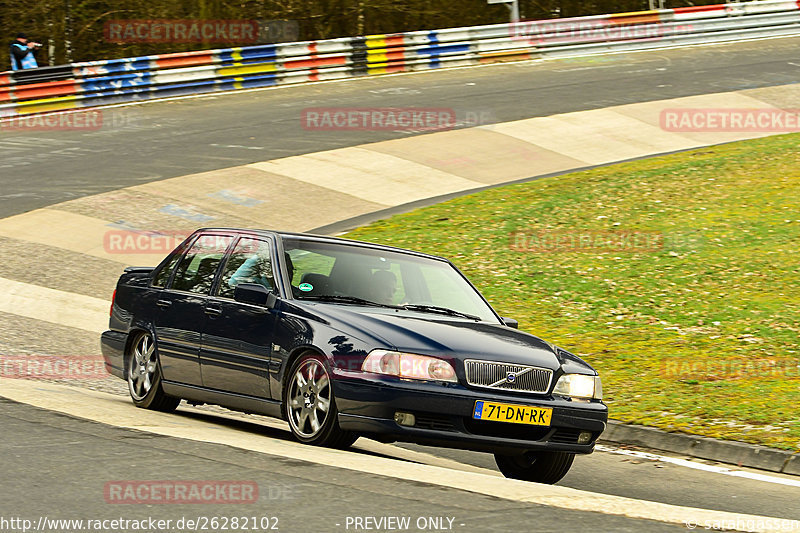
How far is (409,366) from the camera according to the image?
23.1ft

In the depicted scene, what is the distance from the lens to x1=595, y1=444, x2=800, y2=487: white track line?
8.00 m

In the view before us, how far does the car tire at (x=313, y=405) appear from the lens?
727 centimetres

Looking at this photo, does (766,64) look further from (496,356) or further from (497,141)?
(496,356)

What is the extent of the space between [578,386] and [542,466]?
24.6 inches

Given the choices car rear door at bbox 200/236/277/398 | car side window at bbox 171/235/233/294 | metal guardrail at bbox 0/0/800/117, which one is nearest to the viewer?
car rear door at bbox 200/236/277/398

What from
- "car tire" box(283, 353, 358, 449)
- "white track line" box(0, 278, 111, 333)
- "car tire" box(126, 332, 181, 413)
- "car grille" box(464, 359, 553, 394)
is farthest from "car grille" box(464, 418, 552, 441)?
"white track line" box(0, 278, 111, 333)

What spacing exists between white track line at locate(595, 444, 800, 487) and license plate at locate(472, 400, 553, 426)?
71.0 inches

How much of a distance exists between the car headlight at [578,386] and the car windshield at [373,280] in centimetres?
104

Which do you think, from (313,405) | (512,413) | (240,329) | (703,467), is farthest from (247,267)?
(703,467)
